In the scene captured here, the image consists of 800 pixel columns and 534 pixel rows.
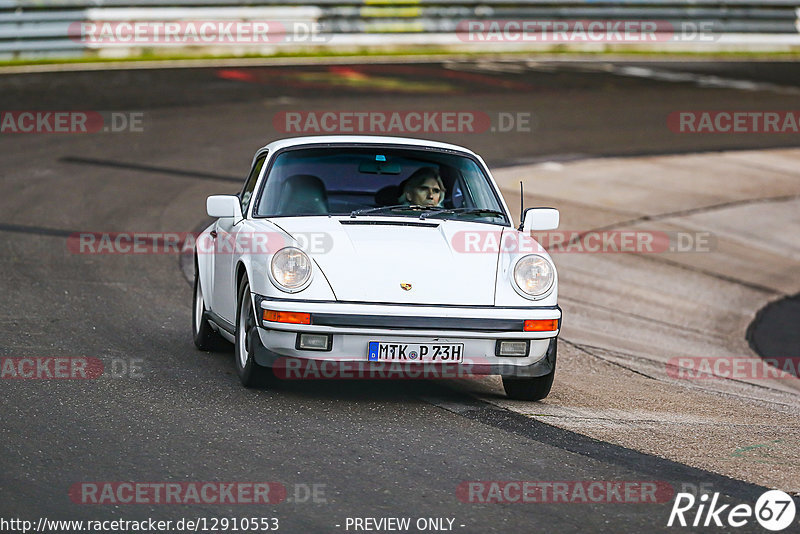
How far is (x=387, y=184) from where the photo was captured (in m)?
8.01

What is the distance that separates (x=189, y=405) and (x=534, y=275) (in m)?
1.94

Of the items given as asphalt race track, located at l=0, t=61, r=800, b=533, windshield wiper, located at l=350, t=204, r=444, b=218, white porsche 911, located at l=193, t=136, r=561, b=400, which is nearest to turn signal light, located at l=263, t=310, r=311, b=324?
white porsche 911, located at l=193, t=136, r=561, b=400

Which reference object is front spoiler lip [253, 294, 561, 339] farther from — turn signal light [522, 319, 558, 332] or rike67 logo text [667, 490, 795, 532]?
rike67 logo text [667, 490, 795, 532]

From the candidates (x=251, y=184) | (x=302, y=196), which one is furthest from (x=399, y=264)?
(x=251, y=184)

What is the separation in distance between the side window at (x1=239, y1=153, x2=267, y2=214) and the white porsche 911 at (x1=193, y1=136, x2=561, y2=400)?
302 mm

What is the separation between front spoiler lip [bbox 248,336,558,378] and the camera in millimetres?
6508

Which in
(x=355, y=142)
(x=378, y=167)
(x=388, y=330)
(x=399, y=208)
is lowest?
(x=388, y=330)

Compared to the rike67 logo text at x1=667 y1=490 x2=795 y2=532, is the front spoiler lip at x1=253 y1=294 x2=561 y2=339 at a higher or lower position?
higher

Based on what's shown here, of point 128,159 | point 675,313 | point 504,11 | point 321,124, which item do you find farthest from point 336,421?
point 504,11

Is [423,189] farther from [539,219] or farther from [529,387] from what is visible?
[529,387]

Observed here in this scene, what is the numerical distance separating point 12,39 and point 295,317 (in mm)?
18783

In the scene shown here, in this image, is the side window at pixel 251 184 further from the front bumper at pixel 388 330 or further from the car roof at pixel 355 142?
the front bumper at pixel 388 330

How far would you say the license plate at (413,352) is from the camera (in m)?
6.38

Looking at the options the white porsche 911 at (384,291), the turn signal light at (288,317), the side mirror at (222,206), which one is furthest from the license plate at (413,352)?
the side mirror at (222,206)
